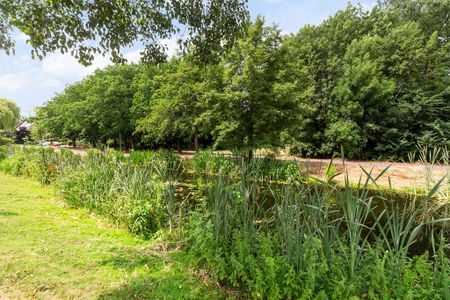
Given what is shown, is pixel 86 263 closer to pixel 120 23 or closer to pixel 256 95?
pixel 120 23

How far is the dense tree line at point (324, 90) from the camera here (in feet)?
33.2

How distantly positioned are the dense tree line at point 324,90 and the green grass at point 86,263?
7024mm

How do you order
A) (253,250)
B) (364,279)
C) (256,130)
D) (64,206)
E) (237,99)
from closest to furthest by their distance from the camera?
(364,279), (253,250), (64,206), (237,99), (256,130)

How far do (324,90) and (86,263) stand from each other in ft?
52.2

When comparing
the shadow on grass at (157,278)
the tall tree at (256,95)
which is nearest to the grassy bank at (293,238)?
the shadow on grass at (157,278)

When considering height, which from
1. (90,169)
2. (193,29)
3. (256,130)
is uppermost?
(193,29)

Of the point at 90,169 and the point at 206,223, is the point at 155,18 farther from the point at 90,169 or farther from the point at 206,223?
the point at 90,169

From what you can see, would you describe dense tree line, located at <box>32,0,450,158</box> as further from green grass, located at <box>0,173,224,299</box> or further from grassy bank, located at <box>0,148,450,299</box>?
green grass, located at <box>0,173,224,299</box>

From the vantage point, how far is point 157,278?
2605 millimetres

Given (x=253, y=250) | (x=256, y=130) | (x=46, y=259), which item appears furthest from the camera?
(x=256, y=130)

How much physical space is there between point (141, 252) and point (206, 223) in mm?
935

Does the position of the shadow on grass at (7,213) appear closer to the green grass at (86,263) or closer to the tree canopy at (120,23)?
the green grass at (86,263)

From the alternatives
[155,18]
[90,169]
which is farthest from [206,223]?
[90,169]

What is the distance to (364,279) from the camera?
1970mm
